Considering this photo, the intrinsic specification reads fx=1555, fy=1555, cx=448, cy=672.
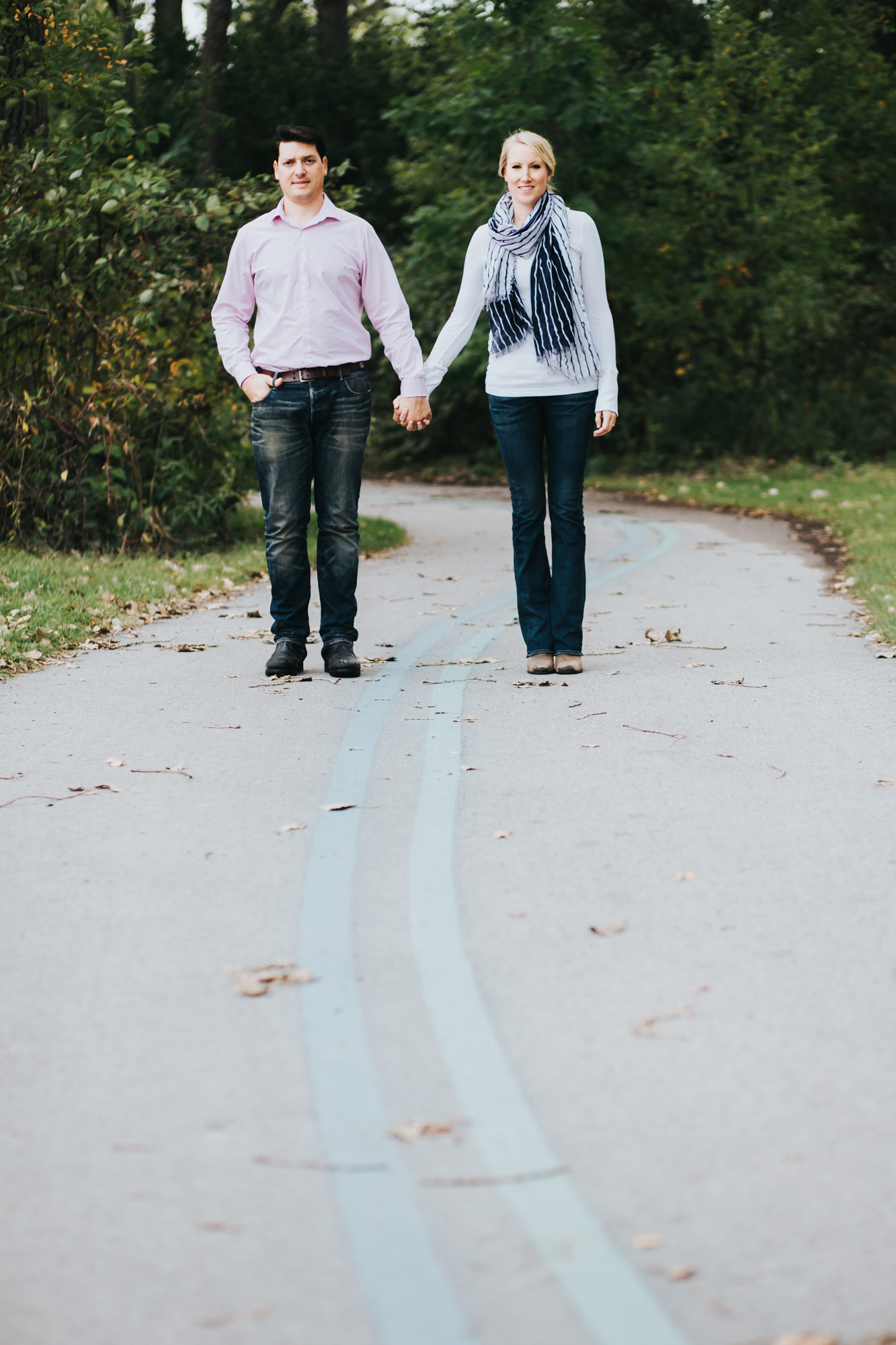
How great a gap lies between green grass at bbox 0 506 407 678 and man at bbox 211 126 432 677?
60.6 inches

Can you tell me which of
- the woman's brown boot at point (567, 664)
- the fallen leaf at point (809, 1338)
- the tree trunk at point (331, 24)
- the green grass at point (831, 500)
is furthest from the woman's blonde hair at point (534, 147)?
the tree trunk at point (331, 24)

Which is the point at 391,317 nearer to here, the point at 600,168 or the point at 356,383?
the point at 356,383

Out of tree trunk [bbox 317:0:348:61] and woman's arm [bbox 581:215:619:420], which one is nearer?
woman's arm [bbox 581:215:619:420]

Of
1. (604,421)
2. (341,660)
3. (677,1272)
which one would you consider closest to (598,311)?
(604,421)

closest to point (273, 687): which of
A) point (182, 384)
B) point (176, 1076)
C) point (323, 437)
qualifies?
point (323, 437)

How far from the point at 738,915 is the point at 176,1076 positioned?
1578 millimetres

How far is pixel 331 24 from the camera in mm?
35625

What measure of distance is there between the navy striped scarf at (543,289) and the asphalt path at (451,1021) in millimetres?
1615

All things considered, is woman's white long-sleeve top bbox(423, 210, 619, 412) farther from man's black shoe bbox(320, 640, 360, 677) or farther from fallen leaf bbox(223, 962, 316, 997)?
fallen leaf bbox(223, 962, 316, 997)

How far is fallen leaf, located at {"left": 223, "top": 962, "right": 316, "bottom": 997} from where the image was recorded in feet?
11.6

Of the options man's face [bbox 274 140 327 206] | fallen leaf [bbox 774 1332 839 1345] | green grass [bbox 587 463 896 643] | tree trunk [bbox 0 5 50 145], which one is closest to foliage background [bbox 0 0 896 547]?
tree trunk [bbox 0 5 50 145]

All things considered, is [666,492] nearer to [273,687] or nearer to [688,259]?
[688,259]

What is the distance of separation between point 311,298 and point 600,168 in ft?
64.3

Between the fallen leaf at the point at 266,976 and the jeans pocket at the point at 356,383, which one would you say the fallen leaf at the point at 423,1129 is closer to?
the fallen leaf at the point at 266,976
